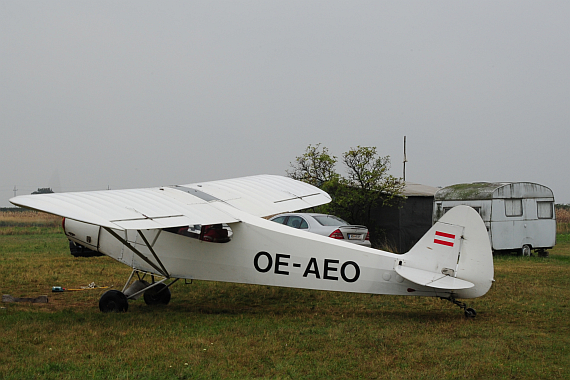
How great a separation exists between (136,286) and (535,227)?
46.9 ft

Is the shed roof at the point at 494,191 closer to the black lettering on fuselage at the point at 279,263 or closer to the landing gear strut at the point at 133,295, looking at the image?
the black lettering on fuselage at the point at 279,263

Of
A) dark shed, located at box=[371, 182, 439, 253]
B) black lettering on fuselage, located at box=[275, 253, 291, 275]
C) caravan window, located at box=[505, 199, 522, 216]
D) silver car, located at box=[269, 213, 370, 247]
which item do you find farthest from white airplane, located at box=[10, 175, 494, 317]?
caravan window, located at box=[505, 199, 522, 216]

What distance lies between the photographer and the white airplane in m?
6.94

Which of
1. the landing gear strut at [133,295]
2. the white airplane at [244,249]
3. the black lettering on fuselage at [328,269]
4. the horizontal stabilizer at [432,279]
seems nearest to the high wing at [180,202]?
the white airplane at [244,249]

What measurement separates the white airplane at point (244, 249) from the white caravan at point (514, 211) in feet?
34.8

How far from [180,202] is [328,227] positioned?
22.1ft

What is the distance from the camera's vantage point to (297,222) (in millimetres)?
14750

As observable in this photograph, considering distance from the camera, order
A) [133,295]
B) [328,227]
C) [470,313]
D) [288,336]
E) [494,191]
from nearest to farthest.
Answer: [288,336] < [470,313] < [133,295] < [328,227] < [494,191]

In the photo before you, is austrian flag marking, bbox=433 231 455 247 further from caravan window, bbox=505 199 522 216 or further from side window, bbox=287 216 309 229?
caravan window, bbox=505 199 522 216

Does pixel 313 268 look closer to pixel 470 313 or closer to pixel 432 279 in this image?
pixel 432 279

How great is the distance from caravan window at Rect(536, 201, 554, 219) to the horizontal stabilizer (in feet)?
41.3

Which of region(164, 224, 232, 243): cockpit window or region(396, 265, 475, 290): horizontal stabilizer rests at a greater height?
region(164, 224, 232, 243): cockpit window

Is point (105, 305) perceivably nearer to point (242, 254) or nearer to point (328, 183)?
point (242, 254)

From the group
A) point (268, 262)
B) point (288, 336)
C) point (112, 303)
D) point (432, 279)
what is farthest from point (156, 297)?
point (432, 279)
